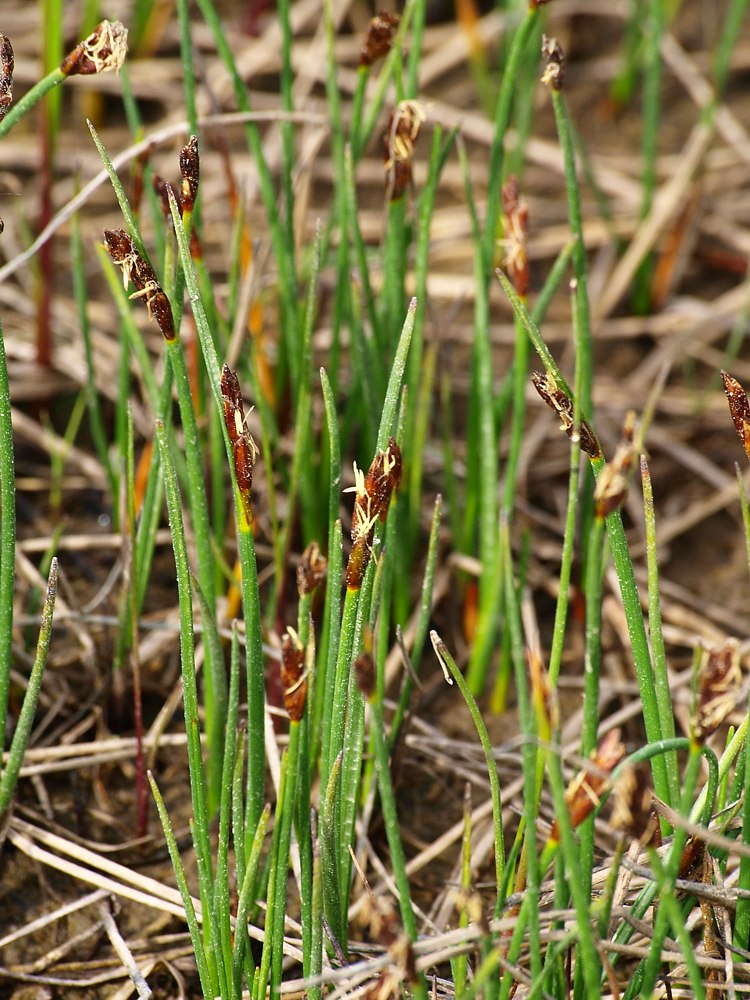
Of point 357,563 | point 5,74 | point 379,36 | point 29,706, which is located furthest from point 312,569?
point 379,36

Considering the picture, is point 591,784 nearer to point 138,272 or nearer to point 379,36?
point 138,272

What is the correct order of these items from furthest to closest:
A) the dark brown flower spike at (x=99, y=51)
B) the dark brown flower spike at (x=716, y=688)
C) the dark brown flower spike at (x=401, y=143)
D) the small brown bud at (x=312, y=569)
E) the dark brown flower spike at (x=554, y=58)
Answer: the dark brown flower spike at (x=401, y=143) < the dark brown flower spike at (x=554, y=58) < the dark brown flower spike at (x=99, y=51) < the small brown bud at (x=312, y=569) < the dark brown flower spike at (x=716, y=688)

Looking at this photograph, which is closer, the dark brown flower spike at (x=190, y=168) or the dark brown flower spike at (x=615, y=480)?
the dark brown flower spike at (x=615, y=480)

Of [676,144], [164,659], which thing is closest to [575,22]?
[676,144]

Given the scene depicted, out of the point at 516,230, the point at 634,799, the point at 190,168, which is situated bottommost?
the point at 634,799

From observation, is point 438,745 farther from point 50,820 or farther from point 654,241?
point 654,241

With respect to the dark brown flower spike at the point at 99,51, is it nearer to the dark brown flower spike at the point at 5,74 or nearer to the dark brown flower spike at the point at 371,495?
the dark brown flower spike at the point at 5,74

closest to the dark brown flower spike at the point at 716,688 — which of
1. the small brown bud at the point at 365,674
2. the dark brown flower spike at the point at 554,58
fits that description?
the small brown bud at the point at 365,674
